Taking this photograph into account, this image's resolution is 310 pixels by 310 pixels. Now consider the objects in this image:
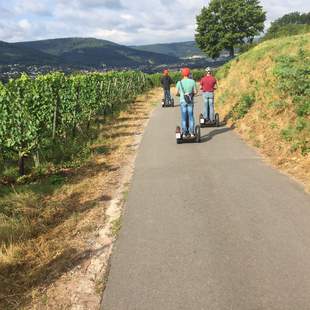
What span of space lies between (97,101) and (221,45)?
6672 cm

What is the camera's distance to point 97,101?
2112cm

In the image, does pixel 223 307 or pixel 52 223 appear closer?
pixel 223 307

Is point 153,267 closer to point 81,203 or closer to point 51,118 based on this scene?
point 81,203

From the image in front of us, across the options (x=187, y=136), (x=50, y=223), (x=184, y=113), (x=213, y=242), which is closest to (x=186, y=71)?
(x=184, y=113)

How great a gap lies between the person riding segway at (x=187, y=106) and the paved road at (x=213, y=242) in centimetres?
321

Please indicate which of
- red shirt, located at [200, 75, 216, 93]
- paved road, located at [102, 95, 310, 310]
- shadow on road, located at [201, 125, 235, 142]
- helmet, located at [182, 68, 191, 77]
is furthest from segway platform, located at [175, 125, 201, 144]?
paved road, located at [102, 95, 310, 310]

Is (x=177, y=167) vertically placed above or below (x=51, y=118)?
below

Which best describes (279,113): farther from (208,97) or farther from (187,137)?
(187,137)

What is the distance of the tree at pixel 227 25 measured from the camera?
83625 millimetres

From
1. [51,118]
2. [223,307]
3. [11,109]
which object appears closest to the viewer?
[223,307]

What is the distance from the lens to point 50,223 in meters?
7.23

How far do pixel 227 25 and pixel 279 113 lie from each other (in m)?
75.3

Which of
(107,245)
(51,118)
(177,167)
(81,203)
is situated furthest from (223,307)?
(51,118)

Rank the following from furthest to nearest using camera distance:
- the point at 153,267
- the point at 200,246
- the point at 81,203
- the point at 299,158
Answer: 1. the point at 299,158
2. the point at 81,203
3. the point at 200,246
4. the point at 153,267
